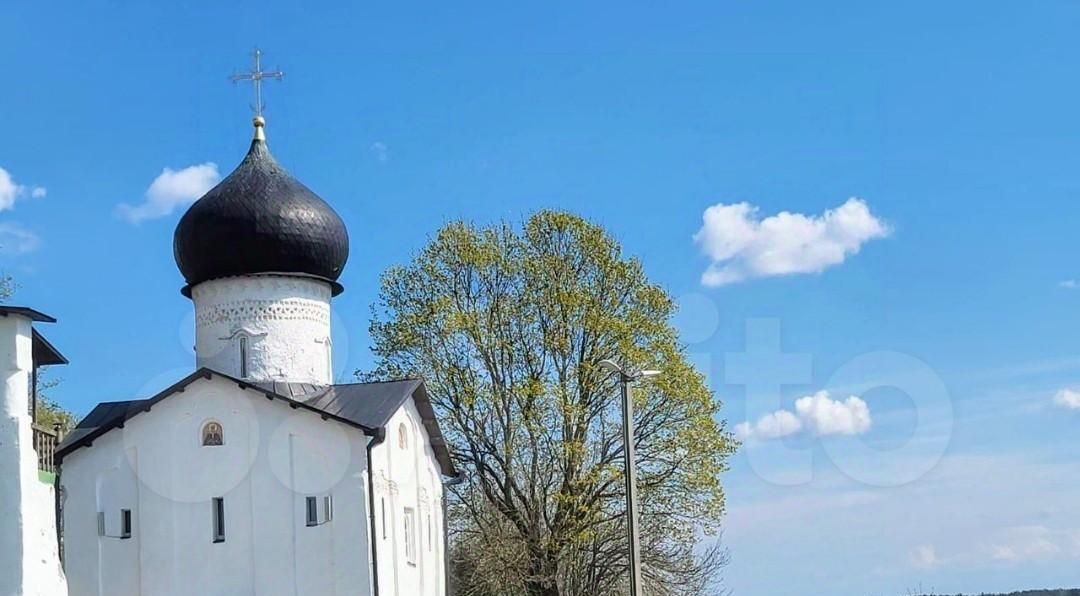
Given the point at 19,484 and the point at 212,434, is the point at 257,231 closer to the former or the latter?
the point at 212,434

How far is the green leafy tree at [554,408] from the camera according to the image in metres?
28.0

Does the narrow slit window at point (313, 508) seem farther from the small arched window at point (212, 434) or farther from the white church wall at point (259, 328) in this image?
the white church wall at point (259, 328)

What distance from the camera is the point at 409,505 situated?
25062 mm

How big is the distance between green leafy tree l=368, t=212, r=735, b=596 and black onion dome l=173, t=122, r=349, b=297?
368cm

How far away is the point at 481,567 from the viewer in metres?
28.1

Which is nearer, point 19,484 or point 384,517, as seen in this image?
point 19,484

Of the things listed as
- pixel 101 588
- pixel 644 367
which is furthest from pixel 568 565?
pixel 101 588

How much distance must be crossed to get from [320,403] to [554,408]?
5.62m

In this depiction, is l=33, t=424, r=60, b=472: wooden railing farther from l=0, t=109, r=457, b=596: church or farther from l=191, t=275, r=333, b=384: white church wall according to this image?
l=191, t=275, r=333, b=384: white church wall

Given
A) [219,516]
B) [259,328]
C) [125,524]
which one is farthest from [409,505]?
[125,524]

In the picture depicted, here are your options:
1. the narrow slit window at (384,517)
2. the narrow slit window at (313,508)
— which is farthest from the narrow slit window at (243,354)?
the narrow slit window at (384,517)

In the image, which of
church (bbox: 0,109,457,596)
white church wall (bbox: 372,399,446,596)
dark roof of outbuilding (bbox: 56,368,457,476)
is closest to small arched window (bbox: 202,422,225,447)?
church (bbox: 0,109,457,596)

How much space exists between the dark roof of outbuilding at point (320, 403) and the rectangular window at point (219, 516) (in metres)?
1.94

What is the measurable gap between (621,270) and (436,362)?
4.29 metres
